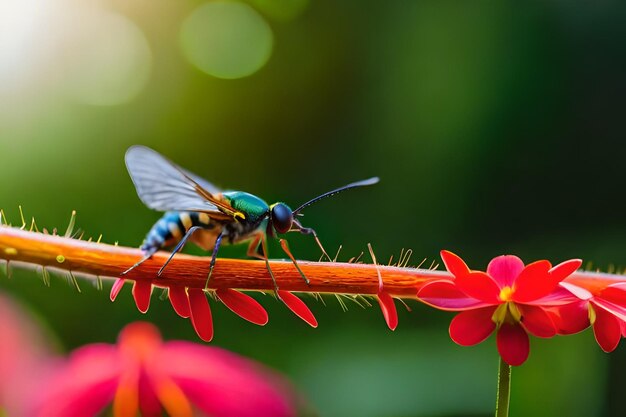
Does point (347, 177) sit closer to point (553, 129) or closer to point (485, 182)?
point (485, 182)

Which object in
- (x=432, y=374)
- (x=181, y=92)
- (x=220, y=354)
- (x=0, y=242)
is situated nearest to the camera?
(x=0, y=242)

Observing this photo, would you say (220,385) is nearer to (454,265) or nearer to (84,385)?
(84,385)

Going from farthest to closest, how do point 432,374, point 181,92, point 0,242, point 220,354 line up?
1. point 181,92
2. point 432,374
3. point 220,354
4. point 0,242

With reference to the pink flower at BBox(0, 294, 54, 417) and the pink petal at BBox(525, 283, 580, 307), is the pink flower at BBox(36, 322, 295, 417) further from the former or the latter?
the pink petal at BBox(525, 283, 580, 307)

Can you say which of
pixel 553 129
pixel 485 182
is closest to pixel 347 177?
pixel 485 182

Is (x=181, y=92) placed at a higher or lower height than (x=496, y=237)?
higher

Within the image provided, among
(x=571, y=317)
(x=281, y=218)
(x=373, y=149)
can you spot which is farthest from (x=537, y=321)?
(x=373, y=149)
